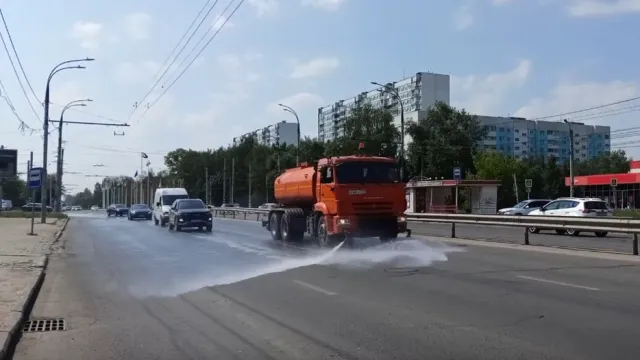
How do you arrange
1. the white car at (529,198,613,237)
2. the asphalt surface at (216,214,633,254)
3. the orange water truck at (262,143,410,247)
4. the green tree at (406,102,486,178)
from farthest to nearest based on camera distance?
1. the green tree at (406,102,486,178)
2. the white car at (529,198,613,237)
3. the asphalt surface at (216,214,633,254)
4. the orange water truck at (262,143,410,247)

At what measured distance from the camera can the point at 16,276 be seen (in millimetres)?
13766

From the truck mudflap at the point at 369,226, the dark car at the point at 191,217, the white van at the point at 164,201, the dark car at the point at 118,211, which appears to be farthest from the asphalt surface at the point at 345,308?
the dark car at the point at 118,211

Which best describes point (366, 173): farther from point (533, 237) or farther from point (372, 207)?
point (533, 237)

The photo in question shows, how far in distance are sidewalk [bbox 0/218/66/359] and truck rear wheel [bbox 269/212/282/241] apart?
835 centimetres

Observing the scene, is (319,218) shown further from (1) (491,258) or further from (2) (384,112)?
(2) (384,112)

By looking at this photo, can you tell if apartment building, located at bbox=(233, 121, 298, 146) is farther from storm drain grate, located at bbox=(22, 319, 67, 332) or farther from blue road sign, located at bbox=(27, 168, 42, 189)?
storm drain grate, located at bbox=(22, 319, 67, 332)

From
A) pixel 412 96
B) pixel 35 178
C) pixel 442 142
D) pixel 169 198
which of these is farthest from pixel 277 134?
pixel 35 178

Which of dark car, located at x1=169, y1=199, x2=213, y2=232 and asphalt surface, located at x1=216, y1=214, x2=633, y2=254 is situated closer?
asphalt surface, located at x1=216, y1=214, x2=633, y2=254

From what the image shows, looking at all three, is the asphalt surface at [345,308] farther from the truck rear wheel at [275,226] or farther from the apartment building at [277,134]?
the apartment building at [277,134]

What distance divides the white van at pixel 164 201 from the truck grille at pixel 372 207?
23255mm

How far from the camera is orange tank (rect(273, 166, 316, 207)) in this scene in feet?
76.7

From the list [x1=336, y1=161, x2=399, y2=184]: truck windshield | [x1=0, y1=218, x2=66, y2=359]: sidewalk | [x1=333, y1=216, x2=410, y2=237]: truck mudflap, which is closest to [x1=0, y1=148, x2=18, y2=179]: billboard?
[x1=0, y1=218, x2=66, y2=359]: sidewalk

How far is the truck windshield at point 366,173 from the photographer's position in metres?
21.1

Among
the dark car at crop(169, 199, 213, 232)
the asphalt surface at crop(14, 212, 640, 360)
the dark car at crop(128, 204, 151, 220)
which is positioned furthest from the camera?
the dark car at crop(128, 204, 151, 220)
